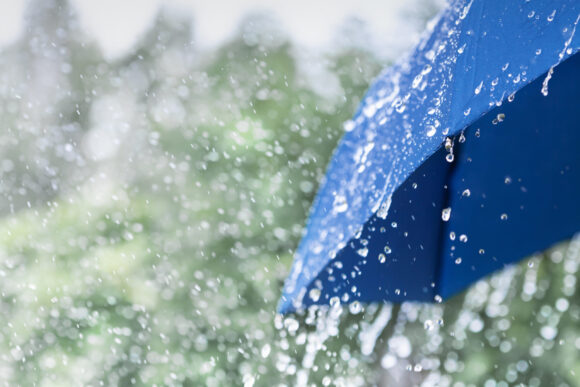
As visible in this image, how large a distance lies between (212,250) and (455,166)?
2846 millimetres

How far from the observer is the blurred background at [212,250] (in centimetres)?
402

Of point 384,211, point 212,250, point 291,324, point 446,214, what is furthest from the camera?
point 212,250

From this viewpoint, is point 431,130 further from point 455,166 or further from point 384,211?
point 455,166

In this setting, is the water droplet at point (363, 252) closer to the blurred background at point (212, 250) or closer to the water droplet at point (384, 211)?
the water droplet at point (384, 211)

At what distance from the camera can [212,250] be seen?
167 inches

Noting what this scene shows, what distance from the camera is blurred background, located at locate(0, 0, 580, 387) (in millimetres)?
4016

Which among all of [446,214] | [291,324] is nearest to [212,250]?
[291,324]

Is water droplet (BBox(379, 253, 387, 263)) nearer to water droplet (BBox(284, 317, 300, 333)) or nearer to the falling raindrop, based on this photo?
the falling raindrop

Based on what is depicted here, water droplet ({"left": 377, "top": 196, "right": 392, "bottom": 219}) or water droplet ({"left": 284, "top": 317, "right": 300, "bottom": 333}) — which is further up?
water droplet ({"left": 284, "top": 317, "right": 300, "bottom": 333})

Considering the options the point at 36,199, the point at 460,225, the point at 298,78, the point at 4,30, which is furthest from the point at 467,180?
the point at 4,30

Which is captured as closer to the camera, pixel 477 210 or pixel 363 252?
pixel 363 252

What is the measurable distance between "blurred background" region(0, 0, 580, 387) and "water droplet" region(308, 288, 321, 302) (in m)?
2.25

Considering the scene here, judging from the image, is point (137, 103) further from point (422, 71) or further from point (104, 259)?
point (422, 71)

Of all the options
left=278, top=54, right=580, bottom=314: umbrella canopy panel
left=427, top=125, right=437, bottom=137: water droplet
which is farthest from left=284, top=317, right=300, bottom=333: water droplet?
left=427, top=125, right=437, bottom=137: water droplet
